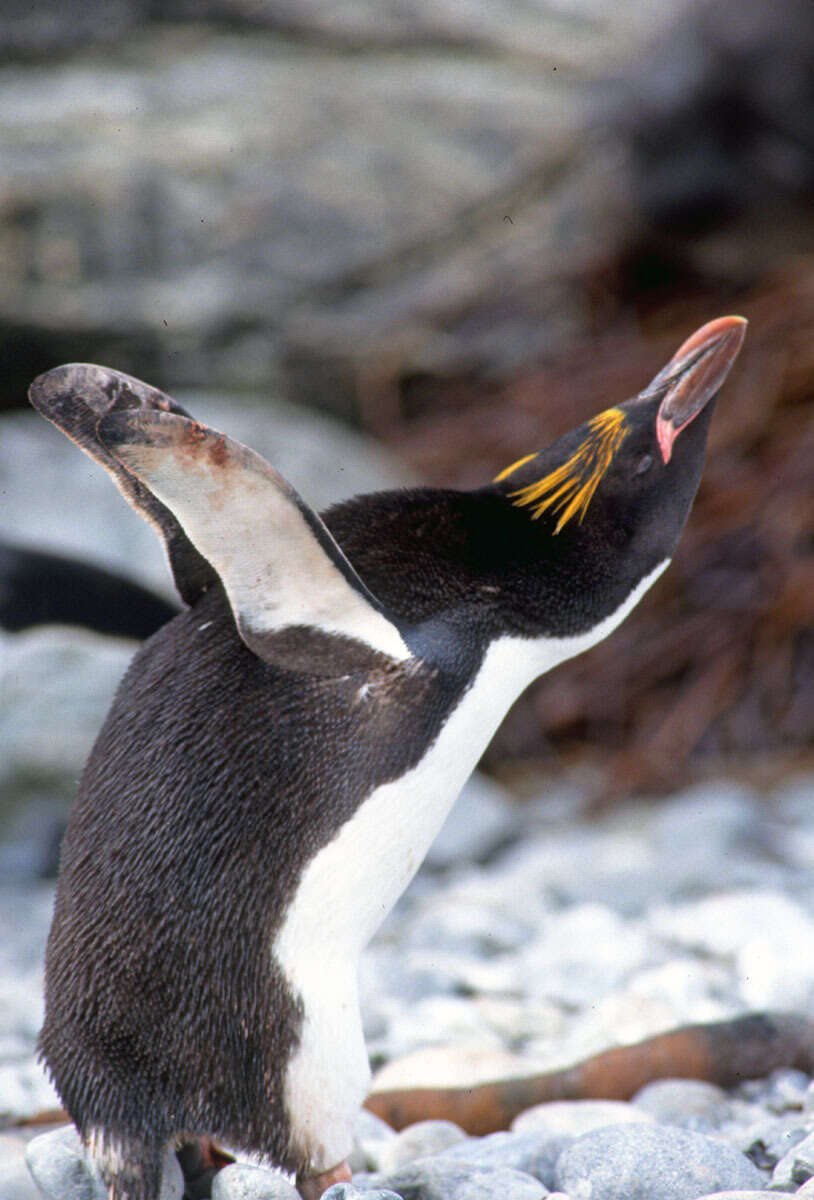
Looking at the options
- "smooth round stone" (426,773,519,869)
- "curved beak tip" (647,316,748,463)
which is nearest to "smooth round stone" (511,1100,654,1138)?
"curved beak tip" (647,316,748,463)

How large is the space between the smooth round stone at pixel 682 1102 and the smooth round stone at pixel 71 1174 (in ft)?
1.23

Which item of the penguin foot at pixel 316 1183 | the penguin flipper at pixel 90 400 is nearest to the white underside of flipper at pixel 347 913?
the penguin foot at pixel 316 1183

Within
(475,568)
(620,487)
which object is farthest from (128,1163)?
(620,487)

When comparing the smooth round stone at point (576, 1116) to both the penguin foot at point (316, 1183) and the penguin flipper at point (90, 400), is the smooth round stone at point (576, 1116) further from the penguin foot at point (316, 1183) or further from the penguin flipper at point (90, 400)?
the penguin flipper at point (90, 400)

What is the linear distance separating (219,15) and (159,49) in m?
0.13

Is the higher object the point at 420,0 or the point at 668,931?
the point at 420,0

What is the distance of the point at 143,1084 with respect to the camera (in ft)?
2.35

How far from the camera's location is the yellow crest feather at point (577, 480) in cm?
81

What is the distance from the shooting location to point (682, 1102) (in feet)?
3.08

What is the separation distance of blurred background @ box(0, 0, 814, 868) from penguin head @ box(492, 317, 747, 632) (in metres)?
1.17

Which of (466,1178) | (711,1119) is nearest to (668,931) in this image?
(711,1119)

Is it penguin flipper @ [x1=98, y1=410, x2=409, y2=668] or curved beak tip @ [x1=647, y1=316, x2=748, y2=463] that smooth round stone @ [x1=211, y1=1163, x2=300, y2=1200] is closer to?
penguin flipper @ [x1=98, y1=410, x2=409, y2=668]

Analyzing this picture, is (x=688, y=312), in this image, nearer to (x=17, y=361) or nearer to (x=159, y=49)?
(x=159, y=49)

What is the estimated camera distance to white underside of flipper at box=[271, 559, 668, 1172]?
731mm
